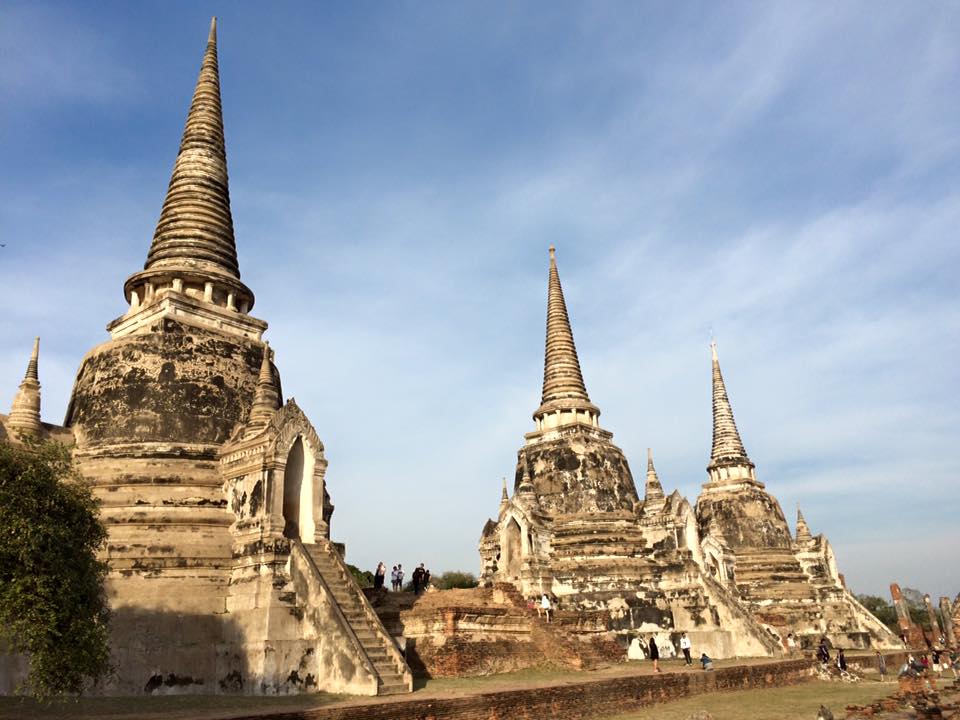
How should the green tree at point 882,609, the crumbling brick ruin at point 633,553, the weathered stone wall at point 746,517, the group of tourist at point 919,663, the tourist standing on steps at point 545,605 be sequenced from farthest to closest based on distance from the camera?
the green tree at point 882,609 → the weathered stone wall at point 746,517 → the crumbling brick ruin at point 633,553 → the tourist standing on steps at point 545,605 → the group of tourist at point 919,663

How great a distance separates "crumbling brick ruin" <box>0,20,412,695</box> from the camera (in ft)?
49.7

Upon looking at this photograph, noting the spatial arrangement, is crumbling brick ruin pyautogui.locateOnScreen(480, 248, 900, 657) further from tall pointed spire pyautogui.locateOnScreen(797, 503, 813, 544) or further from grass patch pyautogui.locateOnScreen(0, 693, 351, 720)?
grass patch pyautogui.locateOnScreen(0, 693, 351, 720)

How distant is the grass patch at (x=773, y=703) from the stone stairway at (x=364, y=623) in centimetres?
420

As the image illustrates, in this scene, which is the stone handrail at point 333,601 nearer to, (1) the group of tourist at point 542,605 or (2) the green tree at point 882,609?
(1) the group of tourist at point 542,605

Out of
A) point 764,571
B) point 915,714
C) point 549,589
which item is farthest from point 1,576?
point 764,571

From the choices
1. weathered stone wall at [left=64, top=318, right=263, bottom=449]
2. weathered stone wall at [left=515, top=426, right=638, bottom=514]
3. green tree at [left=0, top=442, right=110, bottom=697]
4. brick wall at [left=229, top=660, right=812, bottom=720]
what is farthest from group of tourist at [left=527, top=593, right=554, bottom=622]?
green tree at [left=0, top=442, right=110, bottom=697]

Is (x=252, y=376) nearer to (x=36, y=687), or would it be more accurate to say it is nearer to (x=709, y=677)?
(x=36, y=687)

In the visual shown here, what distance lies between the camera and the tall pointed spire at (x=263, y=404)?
18531 millimetres

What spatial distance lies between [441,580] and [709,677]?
55.1 m

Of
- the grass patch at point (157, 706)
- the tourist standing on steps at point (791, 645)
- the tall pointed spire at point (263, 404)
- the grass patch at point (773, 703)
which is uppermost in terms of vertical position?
the tall pointed spire at point (263, 404)

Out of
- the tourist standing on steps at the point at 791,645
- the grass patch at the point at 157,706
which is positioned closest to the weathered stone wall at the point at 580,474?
the tourist standing on steps at the point at 791,645

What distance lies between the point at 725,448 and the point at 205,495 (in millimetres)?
30672

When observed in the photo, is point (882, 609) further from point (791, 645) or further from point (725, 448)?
point (791, 645)

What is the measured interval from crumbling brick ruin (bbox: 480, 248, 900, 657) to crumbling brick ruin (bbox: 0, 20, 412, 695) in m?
9.62
